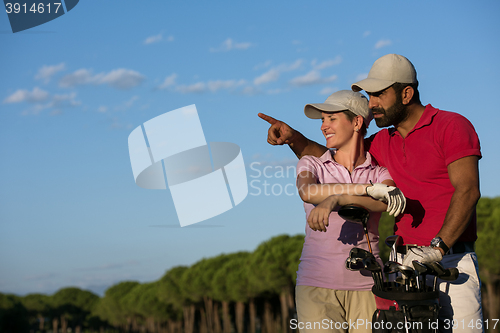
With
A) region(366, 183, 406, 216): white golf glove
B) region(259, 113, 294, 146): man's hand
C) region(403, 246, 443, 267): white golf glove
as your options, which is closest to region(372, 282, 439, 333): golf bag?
region(403, 246, 443, 267): white golf glove

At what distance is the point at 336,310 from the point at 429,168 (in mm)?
1394

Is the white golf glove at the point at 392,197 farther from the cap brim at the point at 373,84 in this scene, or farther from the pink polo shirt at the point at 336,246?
the cap brim at the point at 373,84

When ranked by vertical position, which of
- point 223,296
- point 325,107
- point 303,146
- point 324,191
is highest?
point 325,107

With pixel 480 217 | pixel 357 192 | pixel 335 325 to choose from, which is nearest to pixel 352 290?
pixel 335 325

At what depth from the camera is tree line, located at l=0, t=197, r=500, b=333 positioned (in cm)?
2653

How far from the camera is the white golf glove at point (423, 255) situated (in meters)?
3.35

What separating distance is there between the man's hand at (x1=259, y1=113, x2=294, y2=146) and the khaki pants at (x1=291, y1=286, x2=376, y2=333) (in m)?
1.52

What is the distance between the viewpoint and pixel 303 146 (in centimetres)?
507

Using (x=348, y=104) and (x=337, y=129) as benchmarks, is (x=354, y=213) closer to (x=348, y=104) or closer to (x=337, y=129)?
(x=337, y=129)

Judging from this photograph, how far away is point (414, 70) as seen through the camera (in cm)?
427

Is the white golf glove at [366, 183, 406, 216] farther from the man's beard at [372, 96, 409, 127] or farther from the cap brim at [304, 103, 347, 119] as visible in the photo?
the cap brim at [304, 103, 347, 119]

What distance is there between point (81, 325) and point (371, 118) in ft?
418

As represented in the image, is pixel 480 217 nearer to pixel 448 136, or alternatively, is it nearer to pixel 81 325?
pixel 448 136

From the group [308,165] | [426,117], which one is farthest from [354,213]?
[426,117]
